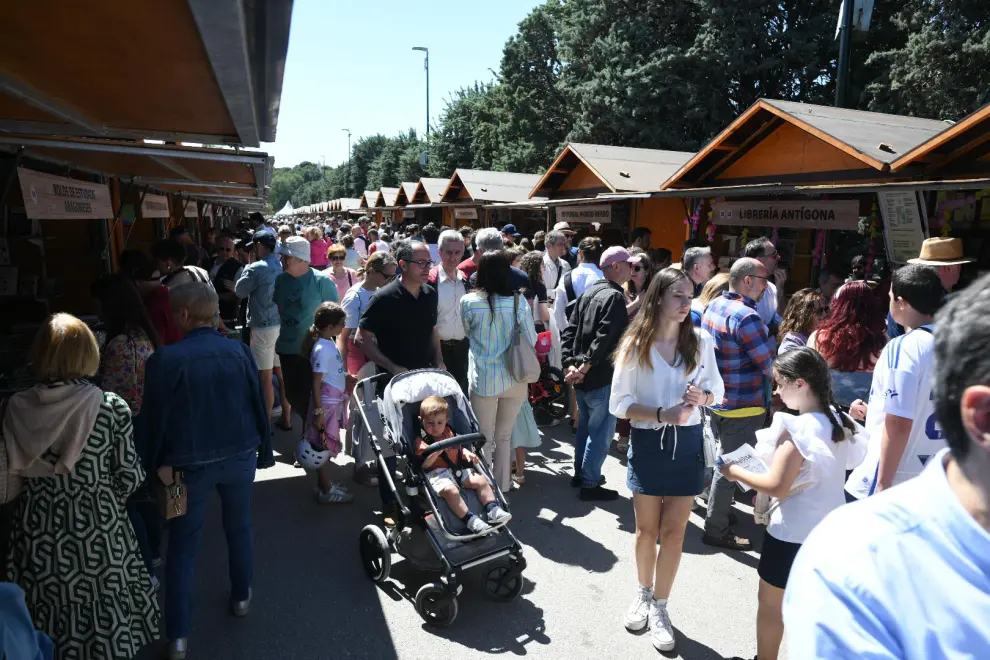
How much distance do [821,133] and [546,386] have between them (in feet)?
15.3

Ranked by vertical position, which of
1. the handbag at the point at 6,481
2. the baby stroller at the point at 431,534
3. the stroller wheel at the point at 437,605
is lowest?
the stroller wheel at the point at 437,605

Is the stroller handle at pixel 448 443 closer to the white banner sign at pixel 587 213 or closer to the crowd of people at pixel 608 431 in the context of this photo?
the crowd of people at pixel 608 431

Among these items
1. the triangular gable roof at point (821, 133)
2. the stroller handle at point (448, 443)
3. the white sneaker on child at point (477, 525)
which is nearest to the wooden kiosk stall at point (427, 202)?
the triangular gable roof at point (821, 133)

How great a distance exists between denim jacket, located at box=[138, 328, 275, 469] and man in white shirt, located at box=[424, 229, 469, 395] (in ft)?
7.73

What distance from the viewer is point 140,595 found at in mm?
2938

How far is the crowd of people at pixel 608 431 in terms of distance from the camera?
3.35ft

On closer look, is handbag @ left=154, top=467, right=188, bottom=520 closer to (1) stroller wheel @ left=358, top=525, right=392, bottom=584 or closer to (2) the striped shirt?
(1) stroller wheel @ left=358, top=525, right=392, bottom=584

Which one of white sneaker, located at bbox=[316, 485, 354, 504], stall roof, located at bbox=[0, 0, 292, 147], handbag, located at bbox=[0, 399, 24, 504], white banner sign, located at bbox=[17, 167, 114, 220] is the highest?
stall roof, located at bbox=[0, 0, 292, 147]

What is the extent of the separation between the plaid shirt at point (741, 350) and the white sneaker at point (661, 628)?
1.65 metres

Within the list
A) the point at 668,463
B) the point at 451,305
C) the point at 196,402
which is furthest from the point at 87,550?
the point at 451,305

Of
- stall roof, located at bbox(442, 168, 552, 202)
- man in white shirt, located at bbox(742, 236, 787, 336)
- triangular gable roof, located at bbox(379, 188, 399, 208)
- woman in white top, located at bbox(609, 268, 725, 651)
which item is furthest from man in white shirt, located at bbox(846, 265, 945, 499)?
→ triangular gable roof, located at bbox(379, 188, 399, 208)

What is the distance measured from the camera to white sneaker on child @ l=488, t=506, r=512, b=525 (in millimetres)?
3729

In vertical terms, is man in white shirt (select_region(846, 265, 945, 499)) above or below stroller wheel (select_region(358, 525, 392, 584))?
above

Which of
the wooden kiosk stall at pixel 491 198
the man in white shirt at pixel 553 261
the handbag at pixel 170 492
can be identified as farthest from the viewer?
the wooden kiosk stall at pixel 491 198
